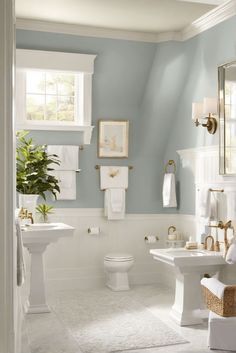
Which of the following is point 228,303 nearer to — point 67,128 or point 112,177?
point 112,177

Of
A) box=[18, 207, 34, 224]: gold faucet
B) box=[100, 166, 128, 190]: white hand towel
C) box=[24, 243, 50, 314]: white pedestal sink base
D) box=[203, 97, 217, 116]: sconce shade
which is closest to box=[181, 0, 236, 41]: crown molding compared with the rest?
box=[203, 97, 217, 116]: sconce shade

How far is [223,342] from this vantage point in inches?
Answer: 137

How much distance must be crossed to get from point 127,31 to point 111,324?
9.64 ft

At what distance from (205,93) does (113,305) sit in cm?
225

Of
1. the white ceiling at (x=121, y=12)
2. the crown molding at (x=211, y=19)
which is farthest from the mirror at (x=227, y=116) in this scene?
the white ceiling at (x=121, y=12)

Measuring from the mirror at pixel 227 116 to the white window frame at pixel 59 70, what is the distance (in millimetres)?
1447

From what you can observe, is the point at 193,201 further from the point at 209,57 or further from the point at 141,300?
the point at 209,57

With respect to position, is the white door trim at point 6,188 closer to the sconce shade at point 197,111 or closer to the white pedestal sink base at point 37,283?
the white pedestal sink base at point 37,283

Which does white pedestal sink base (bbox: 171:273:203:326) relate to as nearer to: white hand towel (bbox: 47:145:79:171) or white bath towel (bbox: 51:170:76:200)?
white bath towel (bbox: 51:170:76:200)

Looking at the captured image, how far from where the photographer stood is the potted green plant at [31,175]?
15.6 ft

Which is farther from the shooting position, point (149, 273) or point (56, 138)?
point (149, 273)

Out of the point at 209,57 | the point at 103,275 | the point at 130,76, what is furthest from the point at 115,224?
the point at 209,57

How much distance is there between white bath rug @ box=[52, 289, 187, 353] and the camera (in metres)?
3.65

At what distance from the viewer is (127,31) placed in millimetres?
5152
